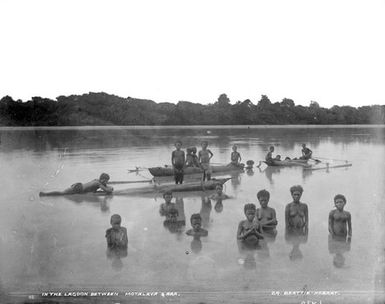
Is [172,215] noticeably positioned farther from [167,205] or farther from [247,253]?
[247,253]

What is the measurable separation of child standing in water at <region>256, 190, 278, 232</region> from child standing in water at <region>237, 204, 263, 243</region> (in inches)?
18.9

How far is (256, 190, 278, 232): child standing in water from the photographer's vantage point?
801 centimetres

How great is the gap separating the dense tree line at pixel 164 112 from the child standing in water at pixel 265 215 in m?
20.9

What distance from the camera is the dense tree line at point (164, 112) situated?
116 feet

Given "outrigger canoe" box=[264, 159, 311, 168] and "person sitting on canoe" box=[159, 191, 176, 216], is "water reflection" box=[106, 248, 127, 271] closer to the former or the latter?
"person sitting on canoe" box=[159, 191, 176, 216]

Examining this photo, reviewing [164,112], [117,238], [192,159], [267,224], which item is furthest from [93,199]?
[164,112]

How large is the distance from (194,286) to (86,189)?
7.04 m

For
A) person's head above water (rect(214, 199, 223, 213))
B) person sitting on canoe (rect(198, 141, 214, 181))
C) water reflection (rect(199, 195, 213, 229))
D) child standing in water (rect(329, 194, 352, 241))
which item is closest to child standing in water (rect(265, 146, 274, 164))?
person sitting on canoe (rect(198, 141, 214, 181))

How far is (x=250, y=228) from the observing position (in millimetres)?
7480

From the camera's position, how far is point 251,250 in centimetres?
722

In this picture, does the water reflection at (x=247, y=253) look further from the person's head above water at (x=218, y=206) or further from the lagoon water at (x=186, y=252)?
the person's head above water at (x=218, y=206)

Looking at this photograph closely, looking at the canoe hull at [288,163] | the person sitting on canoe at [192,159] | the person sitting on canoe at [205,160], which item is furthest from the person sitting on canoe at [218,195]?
the canoe hull at [288,163]

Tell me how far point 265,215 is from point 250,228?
805 mm

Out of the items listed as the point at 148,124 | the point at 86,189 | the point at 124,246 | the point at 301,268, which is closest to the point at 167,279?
the point at 124,246
